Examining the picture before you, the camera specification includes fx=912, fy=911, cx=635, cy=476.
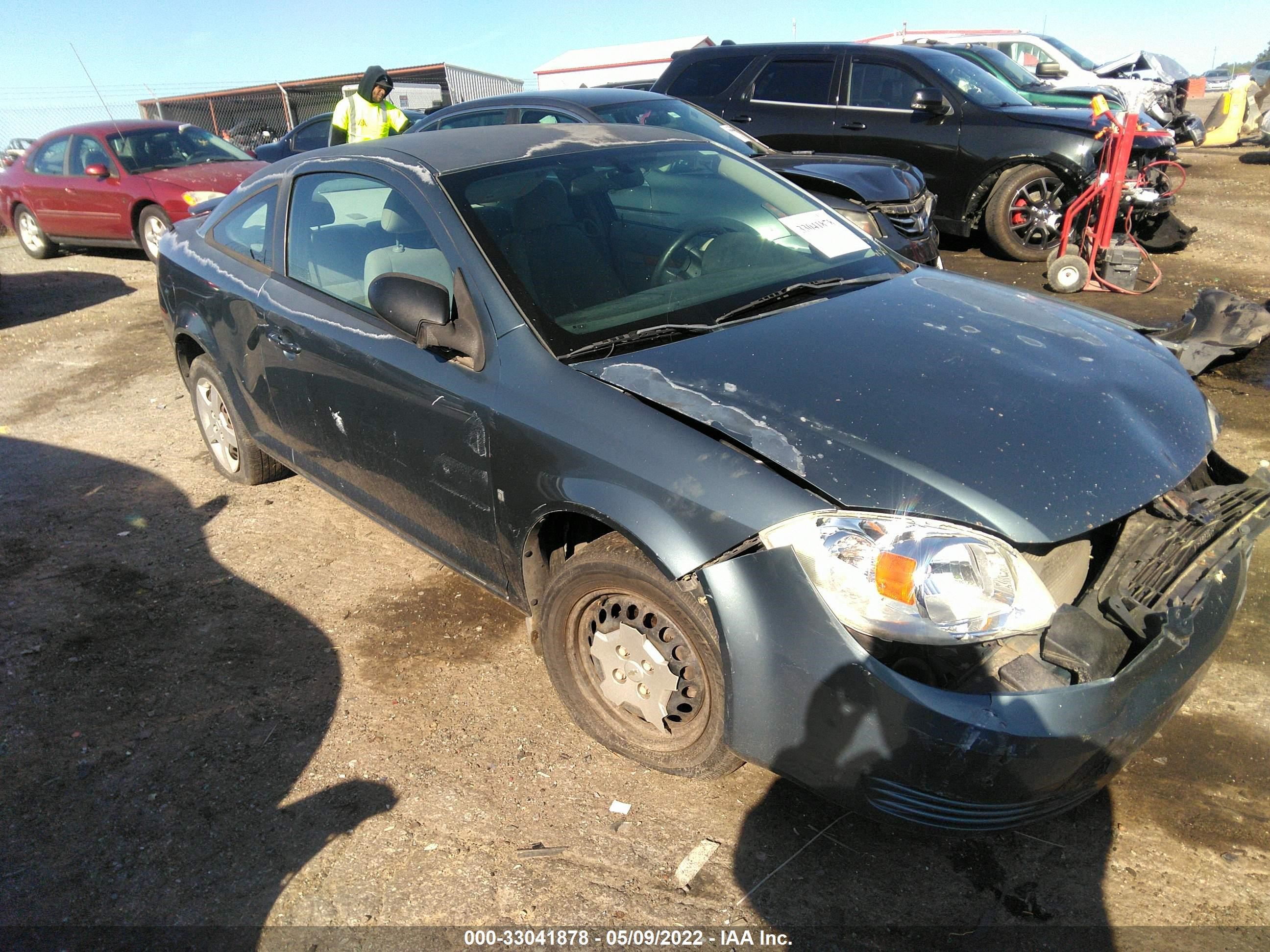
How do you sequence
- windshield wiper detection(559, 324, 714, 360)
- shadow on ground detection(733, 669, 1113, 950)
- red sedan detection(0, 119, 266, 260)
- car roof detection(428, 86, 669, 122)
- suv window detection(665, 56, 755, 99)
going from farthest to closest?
1. red sedan detection(0, 119, 266, 260)
2. suv window detection(665, 56, 755, 99)
3. car roof detection(428, 86, 669, 122)
4. windshield wiper detection(559, 324, 714, 360)
5. shadow on ground detection(733, 669, 1113, 950)

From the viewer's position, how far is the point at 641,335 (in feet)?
8.96

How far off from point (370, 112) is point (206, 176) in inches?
109

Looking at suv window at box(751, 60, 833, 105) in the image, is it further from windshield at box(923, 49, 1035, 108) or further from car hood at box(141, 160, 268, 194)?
car hood at box(141, 160, 268, 194)

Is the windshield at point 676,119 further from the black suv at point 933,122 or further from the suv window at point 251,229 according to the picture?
the suv window at point 251,229

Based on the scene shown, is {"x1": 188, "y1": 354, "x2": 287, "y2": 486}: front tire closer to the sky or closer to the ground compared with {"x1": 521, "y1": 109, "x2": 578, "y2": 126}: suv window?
closer to the ground

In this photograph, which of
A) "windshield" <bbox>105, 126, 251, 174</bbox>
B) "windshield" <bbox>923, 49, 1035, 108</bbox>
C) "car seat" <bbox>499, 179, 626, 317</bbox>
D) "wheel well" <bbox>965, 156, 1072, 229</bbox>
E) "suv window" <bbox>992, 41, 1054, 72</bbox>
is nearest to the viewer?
"car seat" <bbox>499, 179, 626, 317</bbox>

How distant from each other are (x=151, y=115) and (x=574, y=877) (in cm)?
2604

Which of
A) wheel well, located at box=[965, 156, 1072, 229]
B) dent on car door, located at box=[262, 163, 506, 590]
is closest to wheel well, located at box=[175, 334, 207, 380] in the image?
dent on car door, located at box=[262, 163, 506, 590]

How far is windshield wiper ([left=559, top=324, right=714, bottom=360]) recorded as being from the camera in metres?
2.66

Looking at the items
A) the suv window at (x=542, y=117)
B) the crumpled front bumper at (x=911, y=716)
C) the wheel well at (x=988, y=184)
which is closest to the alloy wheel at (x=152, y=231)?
the suv window at (x=542, y=117)

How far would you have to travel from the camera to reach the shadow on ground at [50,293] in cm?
932

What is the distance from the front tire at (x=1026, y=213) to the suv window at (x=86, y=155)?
935 cm

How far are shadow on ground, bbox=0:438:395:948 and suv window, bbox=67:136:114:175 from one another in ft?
24.3

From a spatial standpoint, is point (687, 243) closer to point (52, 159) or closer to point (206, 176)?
point (206, 176)
